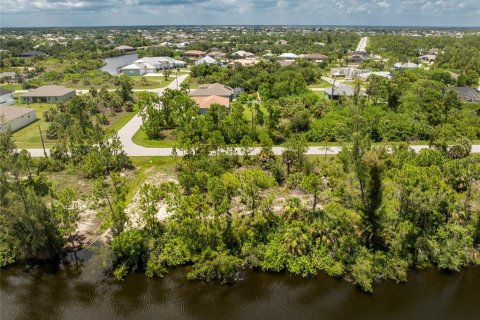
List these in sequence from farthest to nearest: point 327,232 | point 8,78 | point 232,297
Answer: point 8,78 < point 327,232 < point 232,297

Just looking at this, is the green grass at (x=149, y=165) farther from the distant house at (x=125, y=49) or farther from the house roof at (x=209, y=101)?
the distant house at (x=125, y=49)

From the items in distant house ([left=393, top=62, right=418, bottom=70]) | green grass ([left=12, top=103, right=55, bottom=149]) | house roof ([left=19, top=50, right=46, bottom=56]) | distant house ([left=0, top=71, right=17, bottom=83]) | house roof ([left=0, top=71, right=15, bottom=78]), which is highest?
distant house ([left=393, top=62, right=418, bottom=70])

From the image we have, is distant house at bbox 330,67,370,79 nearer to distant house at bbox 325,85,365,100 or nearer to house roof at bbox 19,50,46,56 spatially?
distant house at bbox 325,85,365,100

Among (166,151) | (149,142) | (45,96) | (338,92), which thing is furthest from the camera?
(45,96)

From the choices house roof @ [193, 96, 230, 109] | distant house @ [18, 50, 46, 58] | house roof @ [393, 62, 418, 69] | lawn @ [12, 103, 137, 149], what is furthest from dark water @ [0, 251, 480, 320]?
distant house @ [18, 50, 46, 58]

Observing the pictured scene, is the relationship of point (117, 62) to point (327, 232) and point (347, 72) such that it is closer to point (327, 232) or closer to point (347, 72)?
point (347, 72)

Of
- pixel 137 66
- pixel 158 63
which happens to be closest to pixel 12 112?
pixel 137 66

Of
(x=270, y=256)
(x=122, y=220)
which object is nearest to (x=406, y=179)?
(x=270, y=256)
